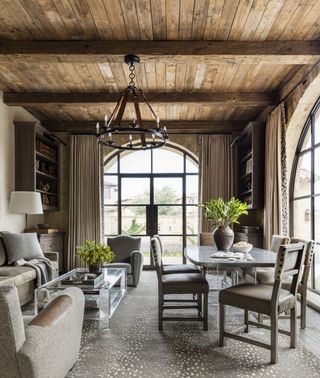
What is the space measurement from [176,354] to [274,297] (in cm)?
94

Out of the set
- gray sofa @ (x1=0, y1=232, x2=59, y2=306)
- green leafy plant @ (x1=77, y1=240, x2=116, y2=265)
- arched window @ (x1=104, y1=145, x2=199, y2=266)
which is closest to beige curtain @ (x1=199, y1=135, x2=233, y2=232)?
arched window @ (x1=104, y1=145, x2=199, y2=266)

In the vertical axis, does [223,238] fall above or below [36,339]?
above

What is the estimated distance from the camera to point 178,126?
7.12 metres

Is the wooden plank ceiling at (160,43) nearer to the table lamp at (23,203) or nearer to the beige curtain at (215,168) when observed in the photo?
the table lamp at (23,203)

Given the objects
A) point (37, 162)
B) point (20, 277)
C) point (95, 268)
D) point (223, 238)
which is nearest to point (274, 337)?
point (223, 238)

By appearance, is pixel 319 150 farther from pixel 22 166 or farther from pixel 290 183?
pixel 22 166

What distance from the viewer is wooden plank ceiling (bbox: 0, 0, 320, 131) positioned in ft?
10.5

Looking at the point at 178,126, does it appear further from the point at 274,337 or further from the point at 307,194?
the point at 274,337

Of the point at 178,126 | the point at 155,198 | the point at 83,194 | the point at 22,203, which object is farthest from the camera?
the point at 155,198

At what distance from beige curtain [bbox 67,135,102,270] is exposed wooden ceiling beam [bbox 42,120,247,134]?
21 cm

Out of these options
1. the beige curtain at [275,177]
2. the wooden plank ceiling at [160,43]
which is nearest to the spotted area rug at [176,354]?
the beige curtain at [275,177]

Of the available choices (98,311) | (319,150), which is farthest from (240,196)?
(98,311)

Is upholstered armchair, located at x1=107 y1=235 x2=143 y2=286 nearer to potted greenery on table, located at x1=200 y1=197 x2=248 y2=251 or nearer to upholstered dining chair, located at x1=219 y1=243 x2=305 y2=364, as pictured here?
potted greenery on table, located at x1=200 y1=197 x2=248 y2=251

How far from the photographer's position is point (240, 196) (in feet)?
23.3
